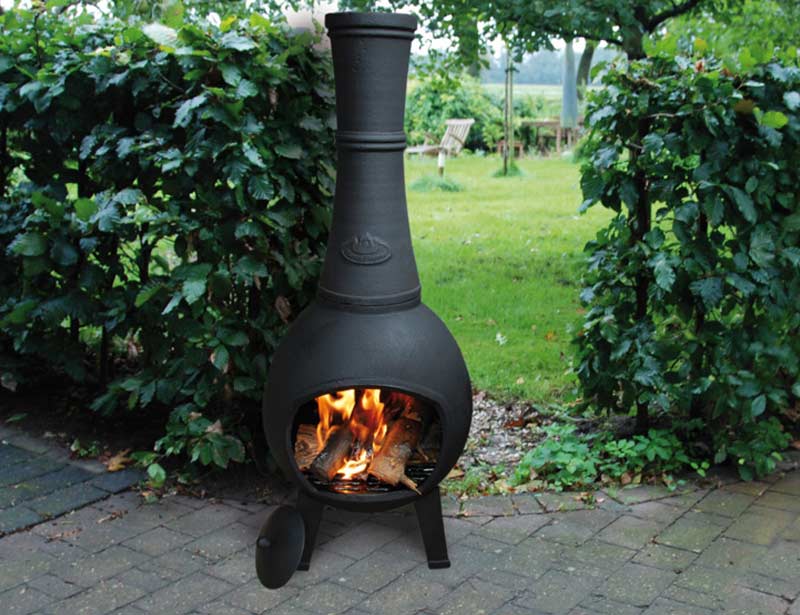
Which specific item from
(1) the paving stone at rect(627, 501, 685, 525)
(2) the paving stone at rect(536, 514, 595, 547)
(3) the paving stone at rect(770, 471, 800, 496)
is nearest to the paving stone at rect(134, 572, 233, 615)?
(2) the paving stone at rect(536, 514, 595, 547)

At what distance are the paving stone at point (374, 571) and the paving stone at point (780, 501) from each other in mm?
1419

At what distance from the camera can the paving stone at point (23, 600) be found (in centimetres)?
289

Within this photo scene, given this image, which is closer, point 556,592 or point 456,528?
point 556,592

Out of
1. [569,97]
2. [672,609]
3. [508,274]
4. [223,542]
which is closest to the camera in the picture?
[672,609]

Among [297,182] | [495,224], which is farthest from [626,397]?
[495,224]

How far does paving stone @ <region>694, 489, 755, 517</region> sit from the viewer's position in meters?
A: 3.54

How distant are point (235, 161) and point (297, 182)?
35 cm

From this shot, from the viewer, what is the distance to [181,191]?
11.7 feet

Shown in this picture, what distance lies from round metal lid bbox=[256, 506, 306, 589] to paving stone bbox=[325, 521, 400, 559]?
218 mm

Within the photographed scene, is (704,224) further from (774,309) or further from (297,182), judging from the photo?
(297,182)

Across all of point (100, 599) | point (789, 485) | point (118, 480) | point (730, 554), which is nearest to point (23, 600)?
point (100, 599)

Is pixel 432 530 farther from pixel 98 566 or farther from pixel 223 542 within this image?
pixel 98 566

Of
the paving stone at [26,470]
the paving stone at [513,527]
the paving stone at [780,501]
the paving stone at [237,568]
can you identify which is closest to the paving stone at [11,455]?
the paving stone at [26,470]

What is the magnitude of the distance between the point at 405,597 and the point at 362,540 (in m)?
0.42
